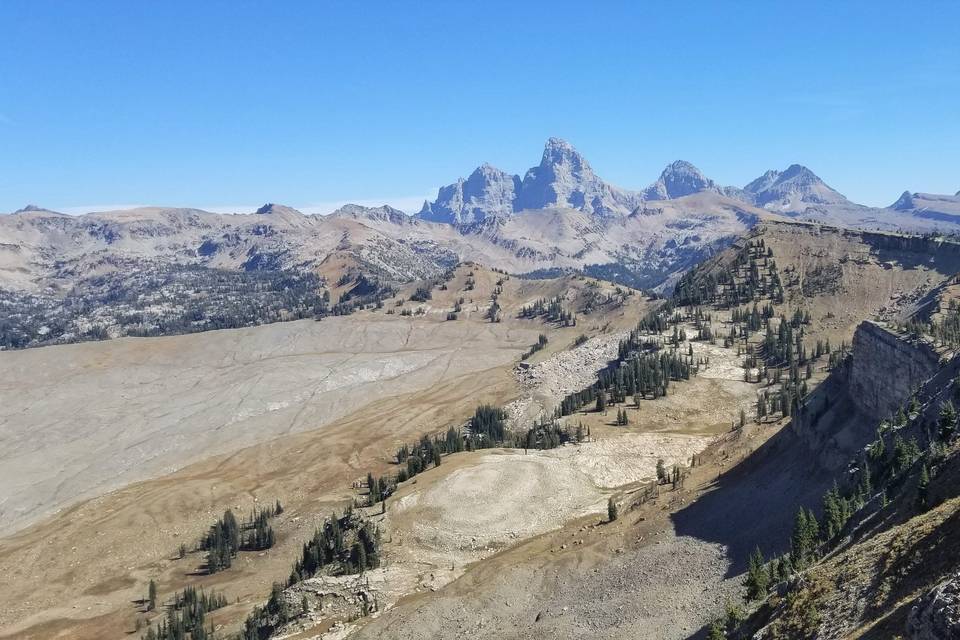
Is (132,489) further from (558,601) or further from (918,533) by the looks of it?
(918,533)

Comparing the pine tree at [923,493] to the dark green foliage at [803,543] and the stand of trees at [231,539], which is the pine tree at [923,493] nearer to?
the dark green foliage at [803,543]

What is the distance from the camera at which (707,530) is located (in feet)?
220

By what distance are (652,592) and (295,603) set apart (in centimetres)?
3779

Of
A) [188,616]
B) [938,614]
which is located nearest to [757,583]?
[938,614]

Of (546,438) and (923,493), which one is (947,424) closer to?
(923,493)

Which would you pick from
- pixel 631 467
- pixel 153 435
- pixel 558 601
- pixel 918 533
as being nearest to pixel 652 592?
pixel 558 601

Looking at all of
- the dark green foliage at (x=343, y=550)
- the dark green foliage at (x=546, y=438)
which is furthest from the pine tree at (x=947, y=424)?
the dark green foliage at (x=546, y=438)

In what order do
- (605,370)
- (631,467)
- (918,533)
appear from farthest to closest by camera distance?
(605,370), (631,467), (918,533)

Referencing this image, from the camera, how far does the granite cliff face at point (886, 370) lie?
77938 mm

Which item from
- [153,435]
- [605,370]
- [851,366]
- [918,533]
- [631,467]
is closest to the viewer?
[918,533]

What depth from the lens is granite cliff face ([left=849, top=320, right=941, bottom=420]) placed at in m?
77.9

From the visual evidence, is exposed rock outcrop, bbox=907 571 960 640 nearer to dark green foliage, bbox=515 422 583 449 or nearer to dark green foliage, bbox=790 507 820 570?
dark green foliage, bbox=790 507 820 570

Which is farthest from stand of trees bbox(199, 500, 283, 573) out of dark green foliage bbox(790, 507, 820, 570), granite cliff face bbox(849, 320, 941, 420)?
granite cliff face bbox(849, 320, 941, 420)

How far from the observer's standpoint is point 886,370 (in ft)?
270
